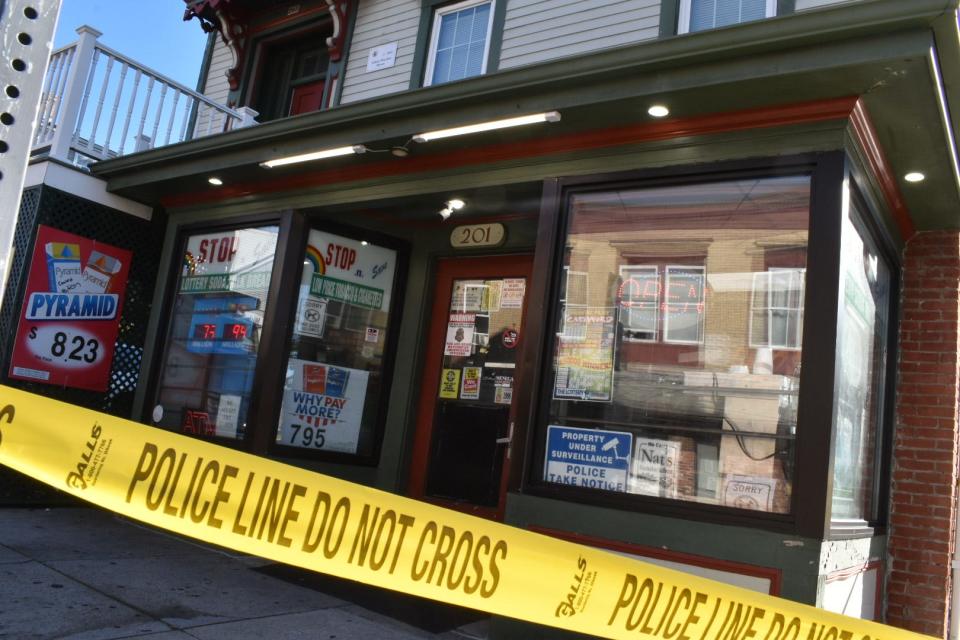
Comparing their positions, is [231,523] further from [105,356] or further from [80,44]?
[80,44]

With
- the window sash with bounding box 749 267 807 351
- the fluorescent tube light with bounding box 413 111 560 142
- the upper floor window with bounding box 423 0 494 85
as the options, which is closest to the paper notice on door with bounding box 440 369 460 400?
the fluorescent tube light with bounding box 413 111 560 142

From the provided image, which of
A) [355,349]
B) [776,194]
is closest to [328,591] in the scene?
[355,349]

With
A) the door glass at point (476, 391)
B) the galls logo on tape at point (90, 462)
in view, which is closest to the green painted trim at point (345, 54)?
the door glass at point (476, 391)

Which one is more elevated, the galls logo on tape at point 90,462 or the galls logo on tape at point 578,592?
the galls logo on tape at point 90,462

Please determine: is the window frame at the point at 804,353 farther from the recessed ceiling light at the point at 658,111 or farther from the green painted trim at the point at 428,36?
the green painted trim at the point at 428,36

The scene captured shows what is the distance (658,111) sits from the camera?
4.40 metres

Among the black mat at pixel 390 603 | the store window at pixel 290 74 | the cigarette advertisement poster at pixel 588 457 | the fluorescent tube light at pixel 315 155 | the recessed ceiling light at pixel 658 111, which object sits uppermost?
the store window at pixel 290 74

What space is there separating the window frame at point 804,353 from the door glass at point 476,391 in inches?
60.4

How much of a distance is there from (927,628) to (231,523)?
17.2 ft

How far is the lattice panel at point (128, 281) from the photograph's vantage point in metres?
6.98

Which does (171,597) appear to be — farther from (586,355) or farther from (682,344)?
(682,344)

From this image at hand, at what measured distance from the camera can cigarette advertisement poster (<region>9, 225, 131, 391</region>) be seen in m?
7.01

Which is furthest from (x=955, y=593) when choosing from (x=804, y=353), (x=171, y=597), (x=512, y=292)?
(x=171, y=597)

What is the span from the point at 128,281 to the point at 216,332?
135 cm
